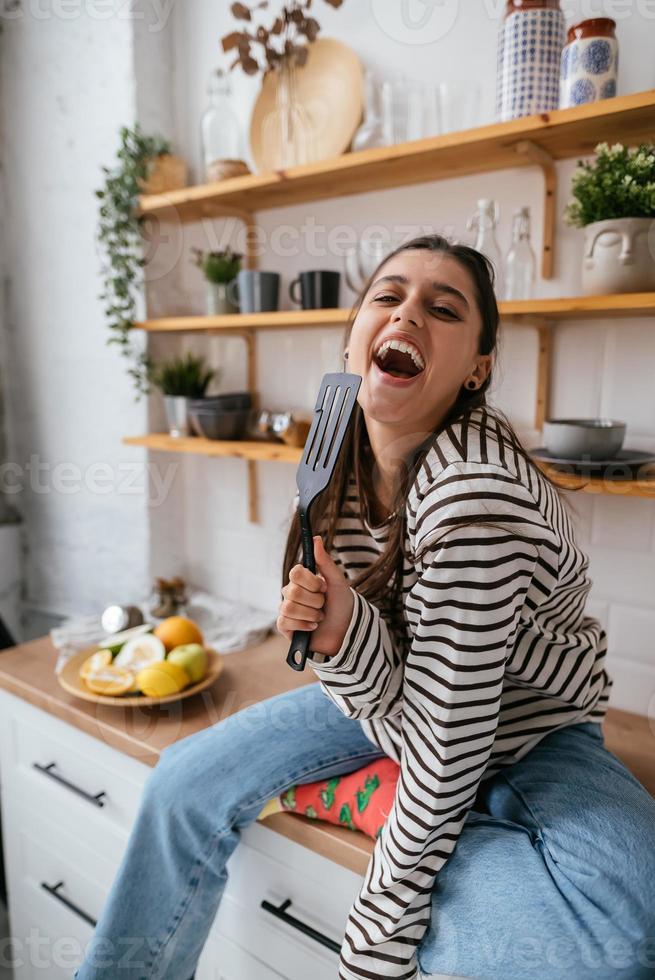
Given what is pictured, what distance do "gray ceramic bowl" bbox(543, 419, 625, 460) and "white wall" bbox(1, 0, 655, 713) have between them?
0.14 metres

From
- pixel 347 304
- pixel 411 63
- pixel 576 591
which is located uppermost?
pixel 411 63

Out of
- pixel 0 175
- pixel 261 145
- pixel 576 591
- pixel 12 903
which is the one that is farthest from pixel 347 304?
pixel 12 903

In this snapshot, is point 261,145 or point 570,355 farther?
point 261,145

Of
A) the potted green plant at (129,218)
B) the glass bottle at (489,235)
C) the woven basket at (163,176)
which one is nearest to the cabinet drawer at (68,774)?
the potted green plant at (129,218)

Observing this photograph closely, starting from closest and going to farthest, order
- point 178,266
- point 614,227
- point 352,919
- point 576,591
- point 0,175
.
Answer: point 352,919 < point 576,591 < point 614,227 < point 178,266 < point 0,175

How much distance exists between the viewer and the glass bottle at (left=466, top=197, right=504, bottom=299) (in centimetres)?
116

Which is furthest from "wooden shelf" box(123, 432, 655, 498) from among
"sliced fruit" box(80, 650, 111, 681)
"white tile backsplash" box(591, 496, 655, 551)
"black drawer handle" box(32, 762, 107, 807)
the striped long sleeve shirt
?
"black drawer handle" box(32, 762, 107, 807)

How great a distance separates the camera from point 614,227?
3.26 ft

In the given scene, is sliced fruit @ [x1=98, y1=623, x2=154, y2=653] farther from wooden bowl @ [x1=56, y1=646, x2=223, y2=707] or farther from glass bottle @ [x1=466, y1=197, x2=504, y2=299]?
glass bottle @ [x1=466, y1=197, x2=504, y2=299]

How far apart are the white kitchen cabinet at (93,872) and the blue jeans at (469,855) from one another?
78 millimetres

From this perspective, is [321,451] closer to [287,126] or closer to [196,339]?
[287,126]

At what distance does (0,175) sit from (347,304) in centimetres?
117

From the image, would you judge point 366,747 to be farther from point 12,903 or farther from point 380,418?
point 12,903

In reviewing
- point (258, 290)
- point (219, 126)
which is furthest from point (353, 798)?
point (219, 126)
